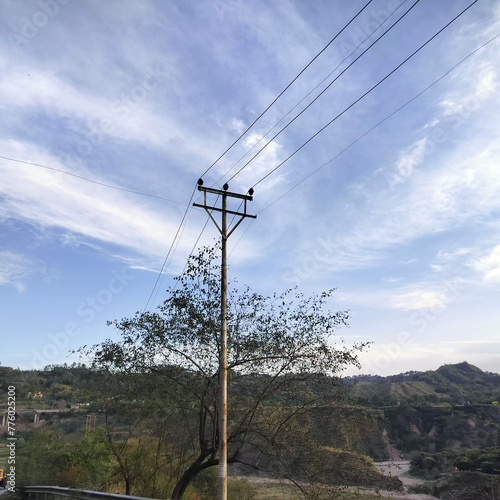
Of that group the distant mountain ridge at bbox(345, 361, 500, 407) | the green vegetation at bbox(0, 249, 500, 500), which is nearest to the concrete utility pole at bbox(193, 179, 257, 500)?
the green vegetation at bbox(0, 249, 500, 500)

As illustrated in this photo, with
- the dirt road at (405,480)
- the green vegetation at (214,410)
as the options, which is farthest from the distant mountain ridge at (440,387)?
the green vegetation at (214,410)

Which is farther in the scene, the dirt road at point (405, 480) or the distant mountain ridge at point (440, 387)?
the distant mountain ridge at point (440, 387)

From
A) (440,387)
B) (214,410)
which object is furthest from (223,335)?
(440,387)

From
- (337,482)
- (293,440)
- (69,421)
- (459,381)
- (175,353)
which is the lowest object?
(459,381)

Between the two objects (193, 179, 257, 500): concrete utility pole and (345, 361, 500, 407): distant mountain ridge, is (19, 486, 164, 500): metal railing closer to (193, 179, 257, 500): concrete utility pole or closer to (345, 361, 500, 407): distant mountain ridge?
(193, 179, 257, 500): concrete utility pole

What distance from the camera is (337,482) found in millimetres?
12633

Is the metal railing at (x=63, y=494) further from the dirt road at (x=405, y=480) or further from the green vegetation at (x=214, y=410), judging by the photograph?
the dirt road at (x=405, y=480)

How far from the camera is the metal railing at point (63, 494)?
10387 millimetres

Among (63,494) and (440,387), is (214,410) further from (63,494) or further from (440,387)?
(440,387)

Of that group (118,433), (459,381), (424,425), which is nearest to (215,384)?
(118,433)

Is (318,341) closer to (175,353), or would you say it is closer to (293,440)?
(293,440)

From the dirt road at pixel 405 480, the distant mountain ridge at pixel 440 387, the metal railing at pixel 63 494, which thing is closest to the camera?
the metal railing at pixel 63 494

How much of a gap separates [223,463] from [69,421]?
30839mm

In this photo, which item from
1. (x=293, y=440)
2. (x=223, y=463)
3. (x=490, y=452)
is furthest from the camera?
(x=490, y=452)
